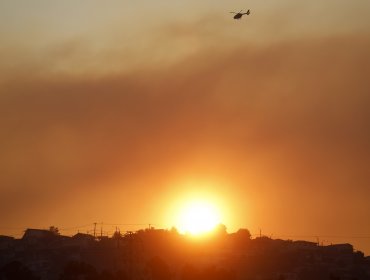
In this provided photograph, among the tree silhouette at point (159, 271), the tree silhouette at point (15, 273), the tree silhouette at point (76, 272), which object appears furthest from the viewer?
the tree silhouette at point (15, 273)

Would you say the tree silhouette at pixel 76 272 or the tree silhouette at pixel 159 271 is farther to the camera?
the tree silhouette at pixel 159 271

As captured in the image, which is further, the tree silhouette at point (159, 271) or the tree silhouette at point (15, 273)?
the tree silhouette at point (15, 273)

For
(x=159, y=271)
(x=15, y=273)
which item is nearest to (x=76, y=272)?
(x=159, y=271)

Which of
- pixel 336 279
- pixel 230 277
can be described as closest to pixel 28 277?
pixel 230 277

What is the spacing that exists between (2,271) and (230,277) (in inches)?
1718

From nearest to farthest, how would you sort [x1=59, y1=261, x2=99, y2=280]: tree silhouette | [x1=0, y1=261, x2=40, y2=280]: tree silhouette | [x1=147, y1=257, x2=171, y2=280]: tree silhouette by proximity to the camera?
[x1=59, y1=261, x2=99, y2=280]: tree silhouette → [x1=147, y1=257, x2=171, y2=280]: tree silhouette → [x1=0, y1=261, x2=40, y2=280]: tree silhouette

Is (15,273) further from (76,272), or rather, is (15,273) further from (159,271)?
(159,271)

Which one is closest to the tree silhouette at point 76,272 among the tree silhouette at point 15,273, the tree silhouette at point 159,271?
the tree silhouette at point 15,273

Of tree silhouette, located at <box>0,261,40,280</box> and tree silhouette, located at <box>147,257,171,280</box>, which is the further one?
tree silhouette, located at <box>0,261,40,280</box>

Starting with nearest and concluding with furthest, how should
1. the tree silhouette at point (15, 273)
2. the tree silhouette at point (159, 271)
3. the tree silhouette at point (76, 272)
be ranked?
the tree silhouette at point (76, 272) < the tree silhouette at point (159, 271) < the tree silhouette at point (15, 273)

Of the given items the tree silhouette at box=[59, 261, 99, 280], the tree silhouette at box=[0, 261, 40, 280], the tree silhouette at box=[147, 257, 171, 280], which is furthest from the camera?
the tree silhouette at box=[0, 261, 40, 280]

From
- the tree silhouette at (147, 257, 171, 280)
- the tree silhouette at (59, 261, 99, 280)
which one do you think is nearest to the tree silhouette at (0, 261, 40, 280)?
the tree silhouette at (59, 261, 99, 280)

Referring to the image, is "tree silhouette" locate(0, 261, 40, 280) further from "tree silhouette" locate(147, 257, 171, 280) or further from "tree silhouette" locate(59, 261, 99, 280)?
"tree silhouette" locate(147, 257, 171, 280)

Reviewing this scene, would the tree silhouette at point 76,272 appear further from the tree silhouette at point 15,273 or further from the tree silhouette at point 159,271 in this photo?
the tree silhouette at point 159,271
